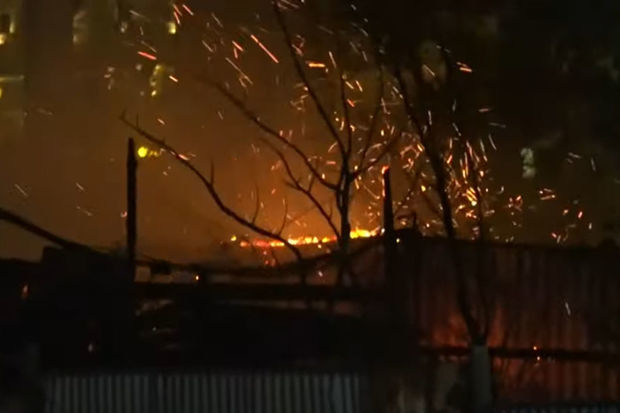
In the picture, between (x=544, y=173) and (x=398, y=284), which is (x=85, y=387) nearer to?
(x=398, y=284)

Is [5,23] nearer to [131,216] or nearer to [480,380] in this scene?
[131,216]

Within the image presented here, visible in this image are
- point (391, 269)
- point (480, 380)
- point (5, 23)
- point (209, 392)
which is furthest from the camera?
point (5, 23)

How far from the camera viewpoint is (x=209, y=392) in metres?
7.15

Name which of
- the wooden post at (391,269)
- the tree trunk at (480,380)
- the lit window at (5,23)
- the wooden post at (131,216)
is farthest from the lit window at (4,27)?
the tree trunk at (480,380)

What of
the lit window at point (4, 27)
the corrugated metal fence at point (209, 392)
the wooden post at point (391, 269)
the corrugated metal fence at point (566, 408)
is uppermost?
the lit window at point (4, 27)

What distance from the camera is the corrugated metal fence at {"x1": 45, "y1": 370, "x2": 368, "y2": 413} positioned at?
702 centimetres

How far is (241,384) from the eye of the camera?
712 centimetres

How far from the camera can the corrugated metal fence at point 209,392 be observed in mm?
7023

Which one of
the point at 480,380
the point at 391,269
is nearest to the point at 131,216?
the point at 391,269

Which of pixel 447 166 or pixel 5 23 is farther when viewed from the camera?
pixel 5 23

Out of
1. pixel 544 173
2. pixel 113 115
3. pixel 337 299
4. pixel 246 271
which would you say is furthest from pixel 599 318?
pixel 113 115

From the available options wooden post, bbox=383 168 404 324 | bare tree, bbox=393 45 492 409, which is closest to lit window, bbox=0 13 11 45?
bare tree, bbox=393 45 492 409

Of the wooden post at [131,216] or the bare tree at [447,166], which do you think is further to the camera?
the wooden post at [131,216]

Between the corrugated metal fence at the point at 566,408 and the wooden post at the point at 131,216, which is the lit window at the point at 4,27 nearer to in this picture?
the wooden post at the point at 131,216
